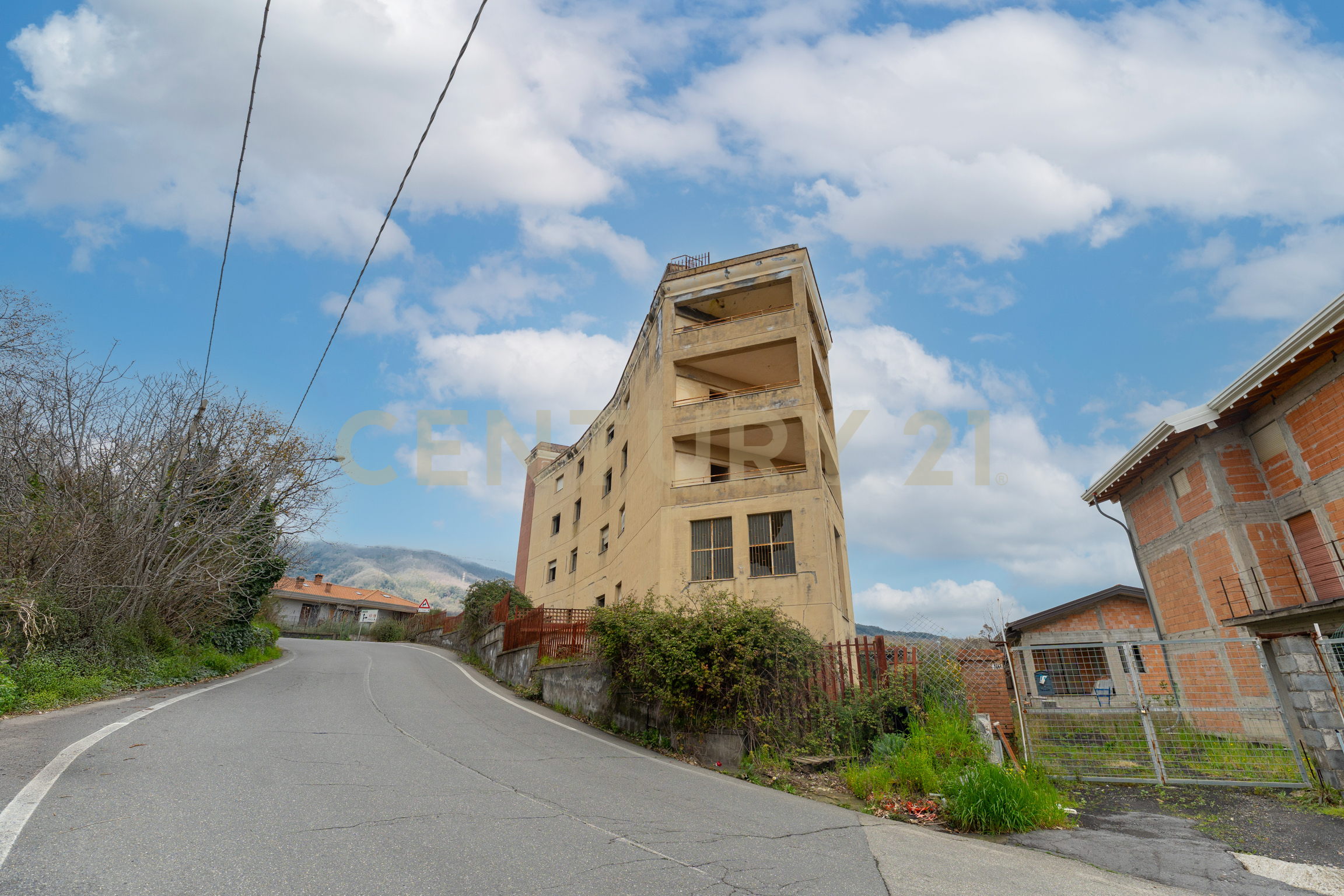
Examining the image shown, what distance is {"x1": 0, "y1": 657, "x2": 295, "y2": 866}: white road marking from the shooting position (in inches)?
160

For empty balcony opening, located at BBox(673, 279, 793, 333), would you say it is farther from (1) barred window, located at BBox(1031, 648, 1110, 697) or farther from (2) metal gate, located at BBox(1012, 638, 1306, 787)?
(1) barred window, located at BBox(1031, 648, 1110, 697)

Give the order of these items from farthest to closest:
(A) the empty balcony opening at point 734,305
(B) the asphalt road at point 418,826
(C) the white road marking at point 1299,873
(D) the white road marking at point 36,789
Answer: (A) the empty balcony opening at point 734,305 < (C) the white road marking at point 1299,873 < (D) the white road marking at point 36,789 < (B) the asphalt road at point 418,826

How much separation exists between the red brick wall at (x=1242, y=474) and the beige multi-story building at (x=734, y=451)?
980 centimetres

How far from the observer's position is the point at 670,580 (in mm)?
18531

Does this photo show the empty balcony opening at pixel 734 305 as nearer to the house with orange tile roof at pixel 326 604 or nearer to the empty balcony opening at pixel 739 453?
the empty balcony opening at pixel 739 453

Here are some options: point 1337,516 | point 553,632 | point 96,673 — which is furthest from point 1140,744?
point 96,673

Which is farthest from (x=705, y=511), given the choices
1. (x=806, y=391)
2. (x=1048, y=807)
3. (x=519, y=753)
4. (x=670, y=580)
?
(x=1048, y=807)

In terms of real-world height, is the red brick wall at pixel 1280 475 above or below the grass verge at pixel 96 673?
above

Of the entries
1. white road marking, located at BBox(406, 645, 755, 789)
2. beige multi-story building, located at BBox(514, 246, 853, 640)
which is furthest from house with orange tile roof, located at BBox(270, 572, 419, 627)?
white road marking, located at BBox(406, 645, 755, 789)

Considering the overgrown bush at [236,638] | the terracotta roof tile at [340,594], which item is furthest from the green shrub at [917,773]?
the terracotta roof tile at [340,594]

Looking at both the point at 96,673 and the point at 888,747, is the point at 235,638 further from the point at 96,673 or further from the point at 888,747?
the point at 888,747

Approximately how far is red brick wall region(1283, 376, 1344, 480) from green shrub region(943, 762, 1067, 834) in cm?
1218

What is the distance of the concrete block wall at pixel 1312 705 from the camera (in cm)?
779

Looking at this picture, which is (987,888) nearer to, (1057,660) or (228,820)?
(228,820)
